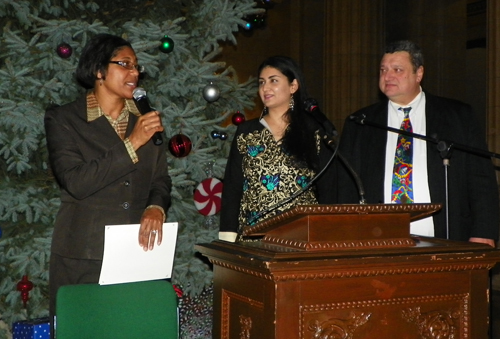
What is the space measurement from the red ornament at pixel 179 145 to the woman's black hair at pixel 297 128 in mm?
802

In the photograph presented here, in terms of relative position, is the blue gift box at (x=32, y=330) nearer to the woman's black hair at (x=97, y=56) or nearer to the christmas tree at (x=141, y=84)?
the christmas tree at (x=141, y=84)

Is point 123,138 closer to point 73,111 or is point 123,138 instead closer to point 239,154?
point 73,111

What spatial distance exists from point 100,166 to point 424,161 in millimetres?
1700

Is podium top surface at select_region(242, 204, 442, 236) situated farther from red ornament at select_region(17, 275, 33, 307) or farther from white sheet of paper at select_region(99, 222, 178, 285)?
red ornament at select_region(17, 275, 33, 307)

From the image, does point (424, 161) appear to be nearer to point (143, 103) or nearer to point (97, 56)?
point (143, 103)

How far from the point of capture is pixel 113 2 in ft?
15.2

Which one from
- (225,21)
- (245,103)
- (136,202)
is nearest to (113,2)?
(225,21)

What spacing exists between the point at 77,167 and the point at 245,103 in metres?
2.21

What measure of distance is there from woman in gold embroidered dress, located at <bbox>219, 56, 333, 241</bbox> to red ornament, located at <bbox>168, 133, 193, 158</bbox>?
630mm

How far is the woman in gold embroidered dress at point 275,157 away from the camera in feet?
11.4

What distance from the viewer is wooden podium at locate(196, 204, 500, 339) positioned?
6.66ft

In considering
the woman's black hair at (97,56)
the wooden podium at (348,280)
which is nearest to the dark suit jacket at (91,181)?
the woman's black hair at (97,56)

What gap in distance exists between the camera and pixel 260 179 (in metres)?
3.49

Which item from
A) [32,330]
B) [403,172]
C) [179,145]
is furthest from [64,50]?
[403,172]
